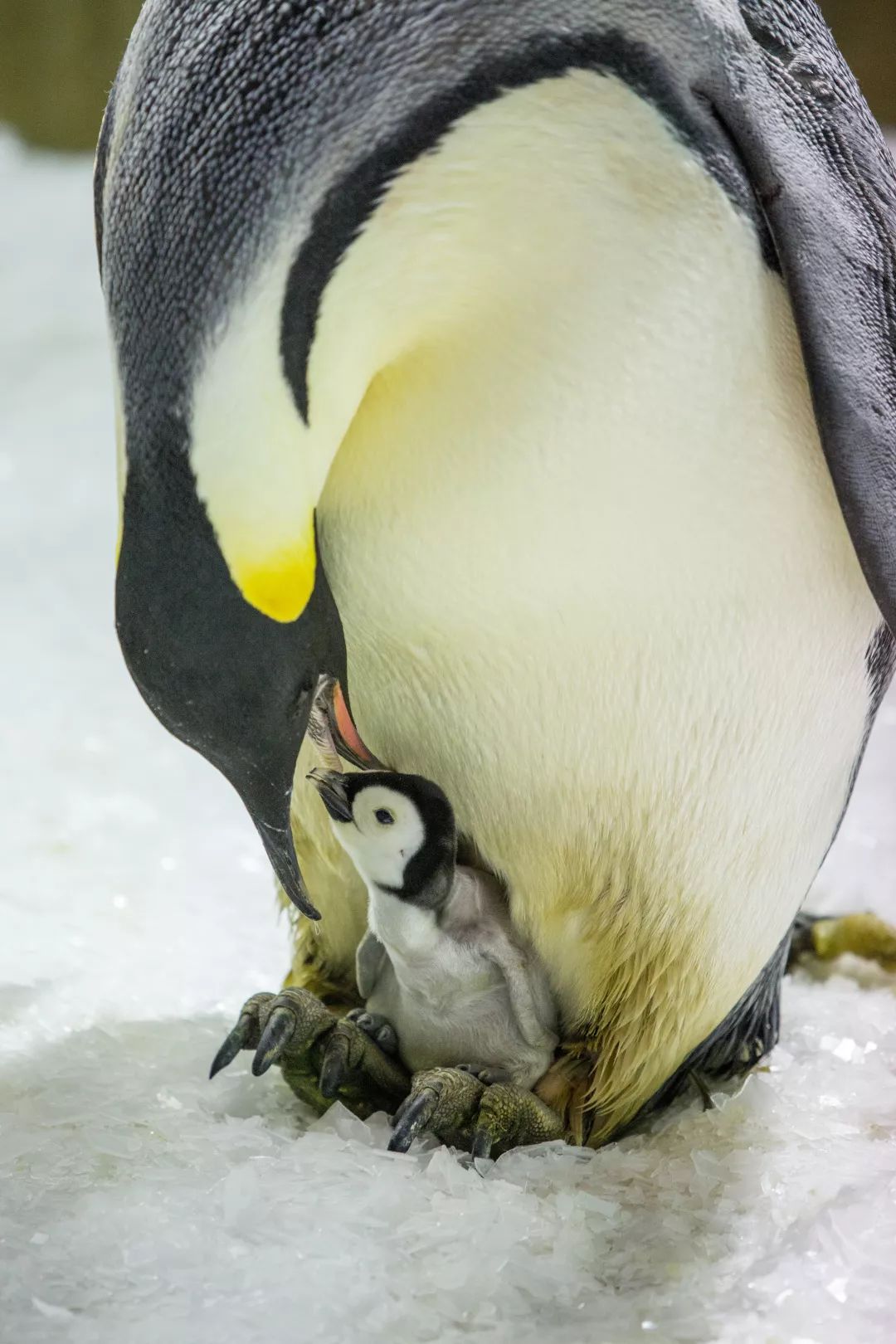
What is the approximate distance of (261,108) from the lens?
640 mm

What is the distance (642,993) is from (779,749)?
175 millimetres

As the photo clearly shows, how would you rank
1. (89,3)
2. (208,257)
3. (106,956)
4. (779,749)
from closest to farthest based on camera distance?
(208,257) → (779,749) → (106,956) → (89,3)

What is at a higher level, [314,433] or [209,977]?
[314,433]

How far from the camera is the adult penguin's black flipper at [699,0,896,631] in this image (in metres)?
0.70

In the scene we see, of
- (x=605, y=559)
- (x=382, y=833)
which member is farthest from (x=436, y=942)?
(x=605, y=559)

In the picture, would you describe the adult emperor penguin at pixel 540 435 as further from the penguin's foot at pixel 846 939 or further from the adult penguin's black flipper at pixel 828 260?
the penguin's foot at pixel 846 939

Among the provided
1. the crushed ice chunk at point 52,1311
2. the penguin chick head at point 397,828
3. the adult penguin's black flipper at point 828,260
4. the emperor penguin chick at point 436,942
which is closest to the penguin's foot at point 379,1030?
the emperor penguin chick at point 436,942

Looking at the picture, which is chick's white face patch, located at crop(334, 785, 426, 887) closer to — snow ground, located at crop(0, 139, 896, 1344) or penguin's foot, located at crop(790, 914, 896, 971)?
snow ground, located at crop(0, 139, 896, 1344)

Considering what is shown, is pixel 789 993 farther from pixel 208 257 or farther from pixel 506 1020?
pixel 208 257

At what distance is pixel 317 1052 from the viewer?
890 mm

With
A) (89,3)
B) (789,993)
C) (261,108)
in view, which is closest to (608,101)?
(261,108)

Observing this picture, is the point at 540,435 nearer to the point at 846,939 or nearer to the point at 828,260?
the point at 828,260

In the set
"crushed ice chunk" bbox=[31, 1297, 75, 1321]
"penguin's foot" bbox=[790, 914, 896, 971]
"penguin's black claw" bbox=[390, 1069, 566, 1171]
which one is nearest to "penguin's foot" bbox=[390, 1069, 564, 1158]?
"penguin's black claw" bbox=[390, 1069, 566, 1171]

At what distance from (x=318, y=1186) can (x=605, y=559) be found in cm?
35
